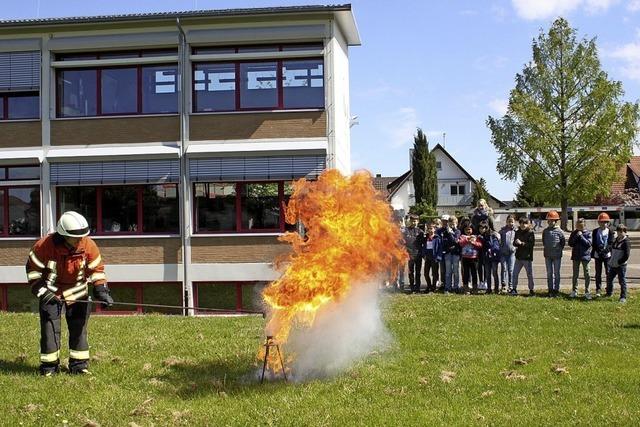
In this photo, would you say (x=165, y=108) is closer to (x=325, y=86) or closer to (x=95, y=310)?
(x=325, y=86)

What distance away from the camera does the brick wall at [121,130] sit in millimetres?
18906

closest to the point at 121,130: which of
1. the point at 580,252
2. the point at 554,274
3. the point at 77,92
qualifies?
the point at 77,92

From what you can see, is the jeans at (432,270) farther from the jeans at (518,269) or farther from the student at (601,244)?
the student at (601,244)

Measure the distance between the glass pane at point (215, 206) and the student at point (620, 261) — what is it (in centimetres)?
1007

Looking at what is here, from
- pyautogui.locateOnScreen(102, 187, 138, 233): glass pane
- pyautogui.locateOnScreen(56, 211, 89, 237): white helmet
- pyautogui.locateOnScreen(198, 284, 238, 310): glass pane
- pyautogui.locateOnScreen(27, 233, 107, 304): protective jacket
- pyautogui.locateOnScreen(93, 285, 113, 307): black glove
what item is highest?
pyautogui.locateOnScreen(102, 187, 138, 233): glass pane

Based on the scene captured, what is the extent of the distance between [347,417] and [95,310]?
1366 centimetres

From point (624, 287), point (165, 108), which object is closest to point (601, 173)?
point (624, 287)

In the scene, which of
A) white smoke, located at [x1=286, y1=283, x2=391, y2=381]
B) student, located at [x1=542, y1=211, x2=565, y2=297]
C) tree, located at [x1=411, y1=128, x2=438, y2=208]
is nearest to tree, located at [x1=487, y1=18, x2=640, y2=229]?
tree, located at [x1=411, y1=128, x2=438, y2=208]

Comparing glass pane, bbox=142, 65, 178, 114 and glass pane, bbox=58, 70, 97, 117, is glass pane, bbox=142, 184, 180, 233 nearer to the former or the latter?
glass pane, bbox=142, 65, 178, 114

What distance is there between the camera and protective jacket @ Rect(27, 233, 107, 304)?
9039 millimetres

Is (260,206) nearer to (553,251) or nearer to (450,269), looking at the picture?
(450,269)

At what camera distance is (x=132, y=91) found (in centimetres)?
1925

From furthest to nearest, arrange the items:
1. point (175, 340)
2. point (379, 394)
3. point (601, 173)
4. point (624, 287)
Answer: point (601, 173) < point (624, 287) < point (175, 340) < point (379, 394)

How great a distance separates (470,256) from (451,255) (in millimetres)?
464
